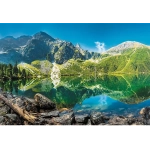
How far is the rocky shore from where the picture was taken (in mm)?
9102

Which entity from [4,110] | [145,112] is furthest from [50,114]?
[145,112]

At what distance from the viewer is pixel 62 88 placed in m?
9.58

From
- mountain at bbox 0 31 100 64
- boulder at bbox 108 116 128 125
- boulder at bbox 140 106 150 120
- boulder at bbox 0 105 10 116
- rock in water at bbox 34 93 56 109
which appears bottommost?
boulder at bbox 108 116 128 125

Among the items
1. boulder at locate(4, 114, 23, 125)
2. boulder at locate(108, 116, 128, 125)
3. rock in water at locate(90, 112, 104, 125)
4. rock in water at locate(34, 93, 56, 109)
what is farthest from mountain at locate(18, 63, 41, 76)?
boulder at locate(108, 116, 128, 125)

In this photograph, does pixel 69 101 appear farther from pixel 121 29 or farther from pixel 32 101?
pixel 121 29

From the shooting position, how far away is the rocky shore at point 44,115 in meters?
9.10

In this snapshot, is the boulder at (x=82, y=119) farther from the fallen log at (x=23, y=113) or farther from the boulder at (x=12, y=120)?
the boulder at (x=12, y=120)

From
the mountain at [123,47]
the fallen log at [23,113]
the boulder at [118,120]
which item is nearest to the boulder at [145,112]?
the boulder at [118,120]

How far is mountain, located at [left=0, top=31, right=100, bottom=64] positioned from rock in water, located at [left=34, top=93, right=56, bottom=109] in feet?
3.86

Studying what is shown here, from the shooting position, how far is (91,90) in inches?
378

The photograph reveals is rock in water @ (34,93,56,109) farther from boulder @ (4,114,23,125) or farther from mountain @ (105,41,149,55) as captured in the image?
mountain @ (105,41,149,55)

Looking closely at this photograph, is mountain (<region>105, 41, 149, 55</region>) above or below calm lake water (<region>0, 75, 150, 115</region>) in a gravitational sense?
above

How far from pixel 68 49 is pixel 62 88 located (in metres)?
1.25

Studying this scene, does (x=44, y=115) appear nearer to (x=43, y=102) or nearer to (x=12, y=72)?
(x=43, y=102)
